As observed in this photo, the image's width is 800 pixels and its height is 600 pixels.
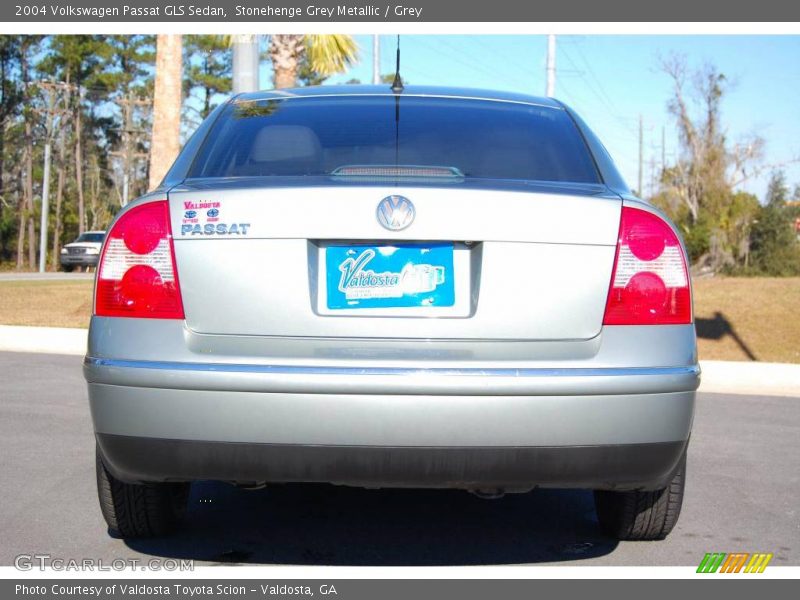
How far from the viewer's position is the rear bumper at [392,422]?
9.62 feet

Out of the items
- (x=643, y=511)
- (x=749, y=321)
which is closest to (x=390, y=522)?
(x=643, y=511)

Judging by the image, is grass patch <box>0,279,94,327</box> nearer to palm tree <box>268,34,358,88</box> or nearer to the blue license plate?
palm tree <box>268,34,358,88</box>

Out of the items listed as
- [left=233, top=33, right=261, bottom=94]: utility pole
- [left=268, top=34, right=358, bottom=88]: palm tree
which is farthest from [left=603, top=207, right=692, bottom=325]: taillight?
[left=268, top=34, right=358, bottom=88]: palm tree

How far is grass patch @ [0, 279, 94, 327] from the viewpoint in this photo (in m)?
15.5

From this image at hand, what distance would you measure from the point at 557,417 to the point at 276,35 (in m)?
14.7

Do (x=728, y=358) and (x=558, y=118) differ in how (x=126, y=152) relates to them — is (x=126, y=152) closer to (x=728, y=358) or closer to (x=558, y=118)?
(x=728, y=358)

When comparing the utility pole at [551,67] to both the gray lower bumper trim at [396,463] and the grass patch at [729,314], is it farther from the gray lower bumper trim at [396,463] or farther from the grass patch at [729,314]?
the gray lower bumper trim at [396,463]

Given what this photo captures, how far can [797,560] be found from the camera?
3854 millimetres


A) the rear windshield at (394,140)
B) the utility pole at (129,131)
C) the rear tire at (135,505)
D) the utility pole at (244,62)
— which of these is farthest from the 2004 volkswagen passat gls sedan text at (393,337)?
the utility pole at (129,131)

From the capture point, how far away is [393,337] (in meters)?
2.99

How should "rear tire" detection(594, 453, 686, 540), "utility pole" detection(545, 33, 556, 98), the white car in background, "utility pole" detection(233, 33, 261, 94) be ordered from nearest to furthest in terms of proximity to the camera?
"rear tire" detection(594, 453, 686, 540), "utility pole" detection(233, 33, 261, 94), "utility pole" detection(545, 33, 556, 98), the white car in background

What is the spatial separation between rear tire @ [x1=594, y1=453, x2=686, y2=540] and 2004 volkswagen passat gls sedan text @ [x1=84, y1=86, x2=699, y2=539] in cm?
60

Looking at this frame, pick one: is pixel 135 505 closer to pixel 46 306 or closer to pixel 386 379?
pixel 386 379

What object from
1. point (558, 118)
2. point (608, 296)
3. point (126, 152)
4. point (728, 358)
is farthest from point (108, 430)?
point (126, 152)
